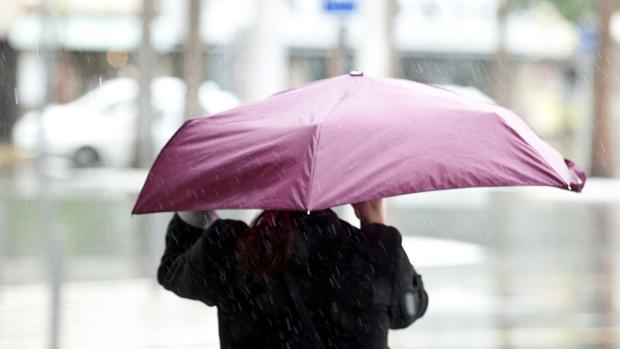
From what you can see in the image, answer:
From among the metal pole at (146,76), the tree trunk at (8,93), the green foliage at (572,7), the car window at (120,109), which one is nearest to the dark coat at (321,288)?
the metal pole at (146,76)

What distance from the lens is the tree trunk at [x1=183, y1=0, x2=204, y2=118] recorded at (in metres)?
24.8

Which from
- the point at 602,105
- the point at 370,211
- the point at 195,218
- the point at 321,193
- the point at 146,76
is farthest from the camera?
the point at 602,105

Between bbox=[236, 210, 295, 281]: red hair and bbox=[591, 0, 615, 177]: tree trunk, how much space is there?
1017 inches

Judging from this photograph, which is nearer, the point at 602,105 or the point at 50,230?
the point at 50,230

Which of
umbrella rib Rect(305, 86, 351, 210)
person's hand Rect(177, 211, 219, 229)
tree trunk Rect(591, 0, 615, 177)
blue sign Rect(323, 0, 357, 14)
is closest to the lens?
umbrella rib Rect(305, 86, 351, 210)

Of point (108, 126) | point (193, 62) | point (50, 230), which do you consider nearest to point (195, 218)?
point (50, 230)

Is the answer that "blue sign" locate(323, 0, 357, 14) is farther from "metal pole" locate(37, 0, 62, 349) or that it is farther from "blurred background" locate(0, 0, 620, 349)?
"metal pole" locate(37, 0, 62, 349)

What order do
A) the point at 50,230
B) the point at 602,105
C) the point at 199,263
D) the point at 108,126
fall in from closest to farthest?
the point at 199,263, the point at 50,230, the point at 602,105, the point at 108,126

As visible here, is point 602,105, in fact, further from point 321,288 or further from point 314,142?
point 321,288

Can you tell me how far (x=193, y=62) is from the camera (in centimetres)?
2619

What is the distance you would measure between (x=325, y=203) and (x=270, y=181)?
210mm

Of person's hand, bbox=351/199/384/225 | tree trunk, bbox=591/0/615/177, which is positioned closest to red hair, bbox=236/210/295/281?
person's hand, bbox=351/199/384/225

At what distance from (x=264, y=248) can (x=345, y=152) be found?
1.12 ft

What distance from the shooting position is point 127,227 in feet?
63.6
